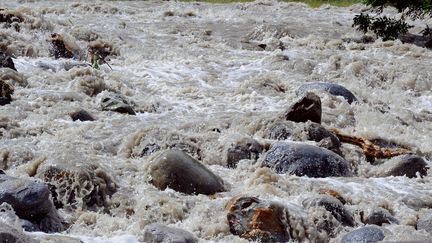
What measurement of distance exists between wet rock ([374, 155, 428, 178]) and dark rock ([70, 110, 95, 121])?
17.6ft

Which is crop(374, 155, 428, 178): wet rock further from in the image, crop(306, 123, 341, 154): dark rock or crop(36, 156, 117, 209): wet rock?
crop(36, 156, 117, 209): wet rock

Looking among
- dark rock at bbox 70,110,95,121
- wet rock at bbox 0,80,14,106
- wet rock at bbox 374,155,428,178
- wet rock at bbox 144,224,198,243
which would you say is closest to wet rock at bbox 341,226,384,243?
wet rock at bbox 144,224,198,243

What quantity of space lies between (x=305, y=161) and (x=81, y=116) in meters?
4.61

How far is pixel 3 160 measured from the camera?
32.2 ft

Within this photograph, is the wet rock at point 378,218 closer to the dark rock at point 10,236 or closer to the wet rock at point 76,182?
the wet rock at point 76,182

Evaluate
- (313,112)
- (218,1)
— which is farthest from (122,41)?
(218,1)

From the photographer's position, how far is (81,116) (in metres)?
12.6

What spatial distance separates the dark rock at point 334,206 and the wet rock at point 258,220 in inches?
19.3

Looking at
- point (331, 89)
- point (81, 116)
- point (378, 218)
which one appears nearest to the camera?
point (378, 218)

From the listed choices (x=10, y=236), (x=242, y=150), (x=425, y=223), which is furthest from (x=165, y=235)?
(x=242, y=150)

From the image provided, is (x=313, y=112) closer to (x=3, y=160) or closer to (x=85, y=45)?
(x=3, y=160)

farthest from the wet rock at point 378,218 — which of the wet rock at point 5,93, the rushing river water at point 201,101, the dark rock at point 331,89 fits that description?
the wet rock at point 5,93

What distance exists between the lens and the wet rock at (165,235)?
7.38 m

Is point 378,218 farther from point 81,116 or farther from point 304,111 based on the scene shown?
point 81,116
